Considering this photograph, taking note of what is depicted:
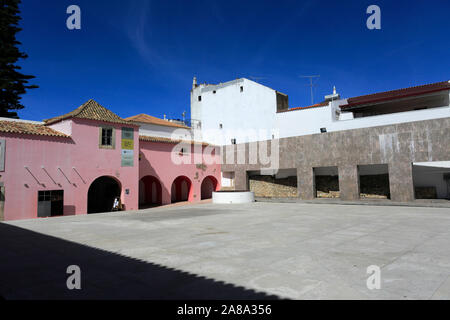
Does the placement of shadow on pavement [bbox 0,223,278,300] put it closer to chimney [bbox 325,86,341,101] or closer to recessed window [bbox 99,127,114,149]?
recessed window [bbox 99,127,114,149]

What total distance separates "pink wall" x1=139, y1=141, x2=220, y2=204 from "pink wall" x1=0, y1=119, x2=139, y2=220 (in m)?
2.14

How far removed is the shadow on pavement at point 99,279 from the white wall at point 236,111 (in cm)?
2849

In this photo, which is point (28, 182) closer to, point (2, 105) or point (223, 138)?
point (2, 105)

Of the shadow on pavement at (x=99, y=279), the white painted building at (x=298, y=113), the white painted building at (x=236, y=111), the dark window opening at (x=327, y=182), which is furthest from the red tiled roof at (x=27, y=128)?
the dark window opening at (x=327, y=182)

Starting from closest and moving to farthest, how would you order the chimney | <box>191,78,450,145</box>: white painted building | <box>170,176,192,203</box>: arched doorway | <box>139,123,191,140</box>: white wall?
<box>191,78,450,145</box>: white painted building → <box>170,176,192,203</box>: arched doorway → <box>139,123,191,140</box>: white wall → the chimney

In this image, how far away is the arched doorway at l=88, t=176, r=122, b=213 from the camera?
2442cm

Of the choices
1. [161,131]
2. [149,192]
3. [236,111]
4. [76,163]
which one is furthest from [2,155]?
[236,111]

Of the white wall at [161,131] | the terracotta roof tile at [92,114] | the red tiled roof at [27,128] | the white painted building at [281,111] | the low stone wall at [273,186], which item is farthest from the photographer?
the white wall at [161,131]

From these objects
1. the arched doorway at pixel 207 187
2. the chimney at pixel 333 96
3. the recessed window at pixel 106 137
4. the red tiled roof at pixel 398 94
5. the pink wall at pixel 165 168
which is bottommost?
the arched doorway at pixel 207 187

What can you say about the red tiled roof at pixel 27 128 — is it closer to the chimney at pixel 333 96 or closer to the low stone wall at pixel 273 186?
the low stone wall at pixel 273 186

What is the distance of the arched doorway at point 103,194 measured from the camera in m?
24.4

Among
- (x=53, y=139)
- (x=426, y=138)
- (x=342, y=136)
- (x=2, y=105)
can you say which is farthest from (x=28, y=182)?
(x=426, y=138)

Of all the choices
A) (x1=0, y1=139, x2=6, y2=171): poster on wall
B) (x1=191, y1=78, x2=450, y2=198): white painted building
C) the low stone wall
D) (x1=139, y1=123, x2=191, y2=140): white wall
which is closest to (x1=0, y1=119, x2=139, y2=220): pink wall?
(x1=0, y1=139, x2=6, y2=171): poster on wall

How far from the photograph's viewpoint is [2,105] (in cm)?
2944
